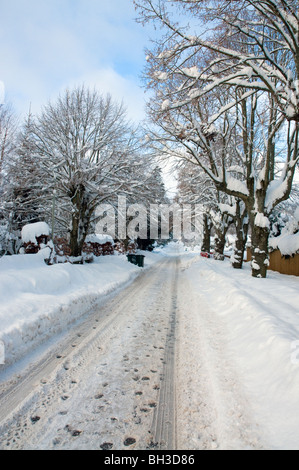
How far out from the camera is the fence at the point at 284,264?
1383 centimetres

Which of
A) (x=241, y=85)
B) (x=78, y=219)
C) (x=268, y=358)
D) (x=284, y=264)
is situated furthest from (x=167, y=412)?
(x=284, y=264)

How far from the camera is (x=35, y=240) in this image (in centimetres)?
1241

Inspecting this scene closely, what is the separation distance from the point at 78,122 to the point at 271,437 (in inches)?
581

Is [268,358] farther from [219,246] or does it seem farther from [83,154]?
[219,246]

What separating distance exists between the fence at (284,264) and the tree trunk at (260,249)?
5.21m

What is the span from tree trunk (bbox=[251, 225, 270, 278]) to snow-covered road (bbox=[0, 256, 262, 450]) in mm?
6023

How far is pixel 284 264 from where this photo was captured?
15.2 metres

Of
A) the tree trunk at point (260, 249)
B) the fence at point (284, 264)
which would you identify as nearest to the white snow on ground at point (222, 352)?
the tree trunk at point (260, 249)

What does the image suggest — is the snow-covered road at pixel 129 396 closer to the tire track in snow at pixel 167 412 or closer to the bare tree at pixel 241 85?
the tire track in snow at pixel 167 412

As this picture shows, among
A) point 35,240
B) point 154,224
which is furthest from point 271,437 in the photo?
point 154,224

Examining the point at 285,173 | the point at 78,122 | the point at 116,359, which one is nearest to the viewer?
the point at 116,359

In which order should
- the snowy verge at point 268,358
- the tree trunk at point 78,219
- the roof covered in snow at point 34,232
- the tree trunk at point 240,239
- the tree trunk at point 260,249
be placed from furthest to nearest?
the tree trunk at point 240,239 < the tree trunk at point 78,219 < the roof covered in snow at point 34,232 < the tree trunk at point 260,249 < the snowy verge at point 268,358
